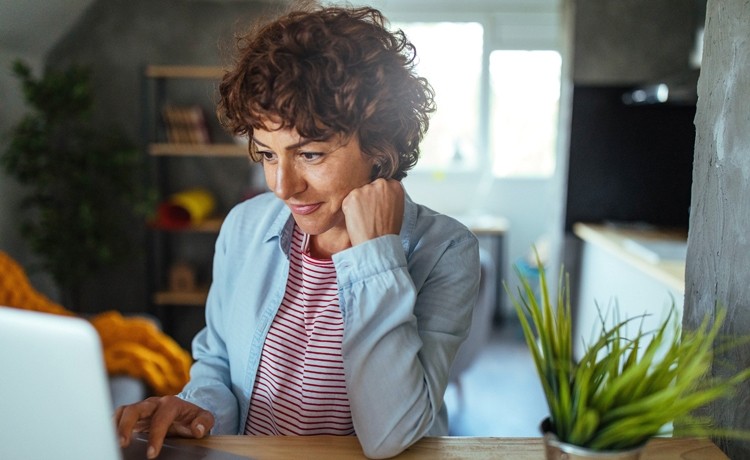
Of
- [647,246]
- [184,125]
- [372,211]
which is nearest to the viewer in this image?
[372,211]

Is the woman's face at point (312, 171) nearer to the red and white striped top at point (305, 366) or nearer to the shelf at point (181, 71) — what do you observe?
the red and white striped top at point (305, 366)

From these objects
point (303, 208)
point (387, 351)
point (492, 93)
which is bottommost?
point (387, 351)

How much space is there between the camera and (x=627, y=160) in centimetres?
365

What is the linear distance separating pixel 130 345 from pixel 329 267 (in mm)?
1932

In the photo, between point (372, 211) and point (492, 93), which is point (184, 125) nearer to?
point (492, 93)

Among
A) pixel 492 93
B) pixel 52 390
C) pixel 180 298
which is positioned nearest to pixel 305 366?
pixel 52 390

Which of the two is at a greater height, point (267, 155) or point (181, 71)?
point (181, 71)

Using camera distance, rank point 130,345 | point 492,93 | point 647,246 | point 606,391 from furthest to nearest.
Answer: point 492,93 → point 647,246 → point 130,345 → point 606,391

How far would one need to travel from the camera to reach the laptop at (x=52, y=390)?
498mm

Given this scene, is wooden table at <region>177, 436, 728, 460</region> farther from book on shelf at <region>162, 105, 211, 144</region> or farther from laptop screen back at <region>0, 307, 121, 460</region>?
book on shelf at <region>162, 105, 211, 144</region>

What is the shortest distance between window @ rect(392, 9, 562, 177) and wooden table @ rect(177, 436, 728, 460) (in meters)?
4.14

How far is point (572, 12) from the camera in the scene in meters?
3.48

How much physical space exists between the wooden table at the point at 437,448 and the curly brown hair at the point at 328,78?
0.41m

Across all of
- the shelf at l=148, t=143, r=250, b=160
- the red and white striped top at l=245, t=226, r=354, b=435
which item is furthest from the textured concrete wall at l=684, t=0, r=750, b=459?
the shelf at l=148, t=143, r=250, b=160
